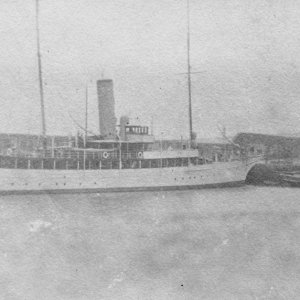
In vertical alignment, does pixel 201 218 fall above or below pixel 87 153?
below

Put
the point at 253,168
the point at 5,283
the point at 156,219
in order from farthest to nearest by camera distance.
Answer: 1. the point at 253,168
2. the point at 156,219
3. the point at 5,283

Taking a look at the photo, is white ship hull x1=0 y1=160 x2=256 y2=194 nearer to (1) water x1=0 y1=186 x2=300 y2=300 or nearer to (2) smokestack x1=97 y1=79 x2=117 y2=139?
A: (2) smokestack x1=97 y1=79 x2=117 y2=139

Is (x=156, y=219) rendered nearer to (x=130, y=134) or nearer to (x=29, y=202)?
(x=29, y=202)

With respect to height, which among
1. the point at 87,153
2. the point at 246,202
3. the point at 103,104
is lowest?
the point at 246,202

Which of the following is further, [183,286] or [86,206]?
[86,206]

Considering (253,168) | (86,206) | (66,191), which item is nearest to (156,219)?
(86,206)

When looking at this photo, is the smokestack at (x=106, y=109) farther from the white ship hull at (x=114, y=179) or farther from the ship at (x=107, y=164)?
the white ship hull at (x=114, y=179)
